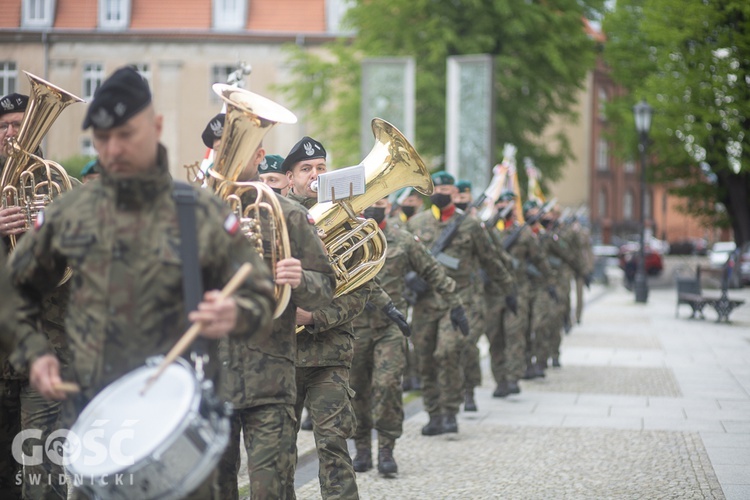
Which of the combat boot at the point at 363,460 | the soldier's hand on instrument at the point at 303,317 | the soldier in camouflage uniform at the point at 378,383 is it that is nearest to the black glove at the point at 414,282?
the soldier in camouflage uniform at the point at 378,383

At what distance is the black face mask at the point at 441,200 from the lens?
34.2ft

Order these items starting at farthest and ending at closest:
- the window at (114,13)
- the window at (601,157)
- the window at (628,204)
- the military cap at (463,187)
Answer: the window at (628,204) → the window at (601,157) → the window at (114,13) → the military cap at (463,187)

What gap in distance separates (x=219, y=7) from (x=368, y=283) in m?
41.2

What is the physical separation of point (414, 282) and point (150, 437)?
19.0ft

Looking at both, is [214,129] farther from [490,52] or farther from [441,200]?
[490,52]

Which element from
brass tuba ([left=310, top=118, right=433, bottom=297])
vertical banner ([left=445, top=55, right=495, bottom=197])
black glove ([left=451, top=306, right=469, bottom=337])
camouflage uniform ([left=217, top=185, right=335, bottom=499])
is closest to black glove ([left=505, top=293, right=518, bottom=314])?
black glove ([left=451, top=306, right=469, bottom=337])

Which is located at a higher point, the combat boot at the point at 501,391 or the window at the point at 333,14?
the window at the point at 333,14

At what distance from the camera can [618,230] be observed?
7794cm

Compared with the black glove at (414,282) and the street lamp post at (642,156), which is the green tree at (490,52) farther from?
the black glove at (414,282)

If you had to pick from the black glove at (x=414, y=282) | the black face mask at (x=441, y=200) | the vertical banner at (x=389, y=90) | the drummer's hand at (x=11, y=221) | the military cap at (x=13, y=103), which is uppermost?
the vertical banner at (x=389, y=90)

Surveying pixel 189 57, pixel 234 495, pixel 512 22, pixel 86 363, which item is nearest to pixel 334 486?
pixel 234 495

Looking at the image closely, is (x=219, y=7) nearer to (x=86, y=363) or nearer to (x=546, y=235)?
(x=546, y=235)

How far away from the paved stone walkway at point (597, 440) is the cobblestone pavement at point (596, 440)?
0.03 ft

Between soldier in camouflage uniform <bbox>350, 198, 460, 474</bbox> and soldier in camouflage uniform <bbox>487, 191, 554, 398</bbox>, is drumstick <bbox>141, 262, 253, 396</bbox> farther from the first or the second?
soldier in camouflage uniform <bbox>487, 191, 554, 398</bbox>
